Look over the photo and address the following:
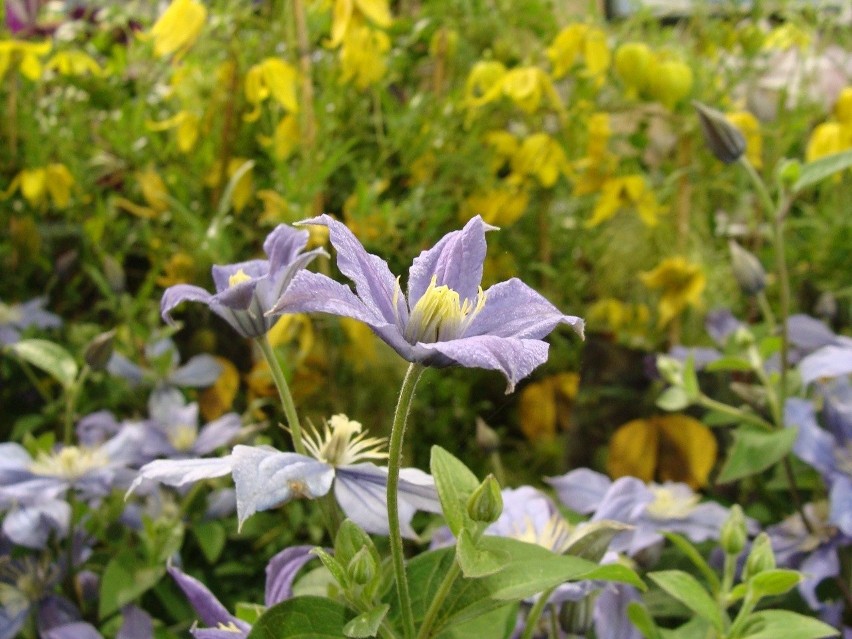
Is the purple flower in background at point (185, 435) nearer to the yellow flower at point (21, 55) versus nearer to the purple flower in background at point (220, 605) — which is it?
the purple flower in background at point (220, 605)

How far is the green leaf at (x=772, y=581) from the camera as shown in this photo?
30 centimetres

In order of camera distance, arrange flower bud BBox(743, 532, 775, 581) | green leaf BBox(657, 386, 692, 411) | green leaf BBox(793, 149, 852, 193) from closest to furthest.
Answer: flower bud BBox(743, 532, 775, 581) → green leaf BBox(793, 149, 852, 193) → green leaf BBox(657, 386, 692, 411)

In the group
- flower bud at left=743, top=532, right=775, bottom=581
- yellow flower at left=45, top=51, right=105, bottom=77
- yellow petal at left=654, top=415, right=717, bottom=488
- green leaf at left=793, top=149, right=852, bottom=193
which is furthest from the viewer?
yellow flower at left=45, top=51, right=105, bottom=77

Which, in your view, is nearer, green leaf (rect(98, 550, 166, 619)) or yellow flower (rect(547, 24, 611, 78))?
green leaf (rect(98, 550, 166, 619))

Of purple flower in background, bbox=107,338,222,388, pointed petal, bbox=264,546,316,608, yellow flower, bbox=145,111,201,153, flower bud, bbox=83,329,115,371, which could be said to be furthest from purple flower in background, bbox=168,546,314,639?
yellow flower, bbox=145,111,201,153

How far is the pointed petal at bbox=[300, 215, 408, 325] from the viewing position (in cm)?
23

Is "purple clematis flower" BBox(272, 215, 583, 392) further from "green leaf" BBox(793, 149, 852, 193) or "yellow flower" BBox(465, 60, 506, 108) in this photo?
"yellow flower" BBox(465, 60, 506, 108)

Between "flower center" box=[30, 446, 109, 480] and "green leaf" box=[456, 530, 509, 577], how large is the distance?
0.92 ft

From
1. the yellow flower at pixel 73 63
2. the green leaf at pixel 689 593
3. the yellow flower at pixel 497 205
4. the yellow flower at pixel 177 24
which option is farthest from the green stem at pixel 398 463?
the yellow flower at pixel 73 63

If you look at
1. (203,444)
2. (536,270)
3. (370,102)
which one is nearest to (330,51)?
(370,102)

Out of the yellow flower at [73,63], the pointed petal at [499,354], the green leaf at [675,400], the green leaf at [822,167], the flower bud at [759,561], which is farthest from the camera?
the yellow flower at [73,63]

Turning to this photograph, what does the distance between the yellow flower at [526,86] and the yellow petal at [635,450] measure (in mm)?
246

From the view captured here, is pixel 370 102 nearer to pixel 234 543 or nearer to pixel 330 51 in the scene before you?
pixel 330 51

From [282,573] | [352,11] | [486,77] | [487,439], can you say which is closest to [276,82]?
[352,11]
